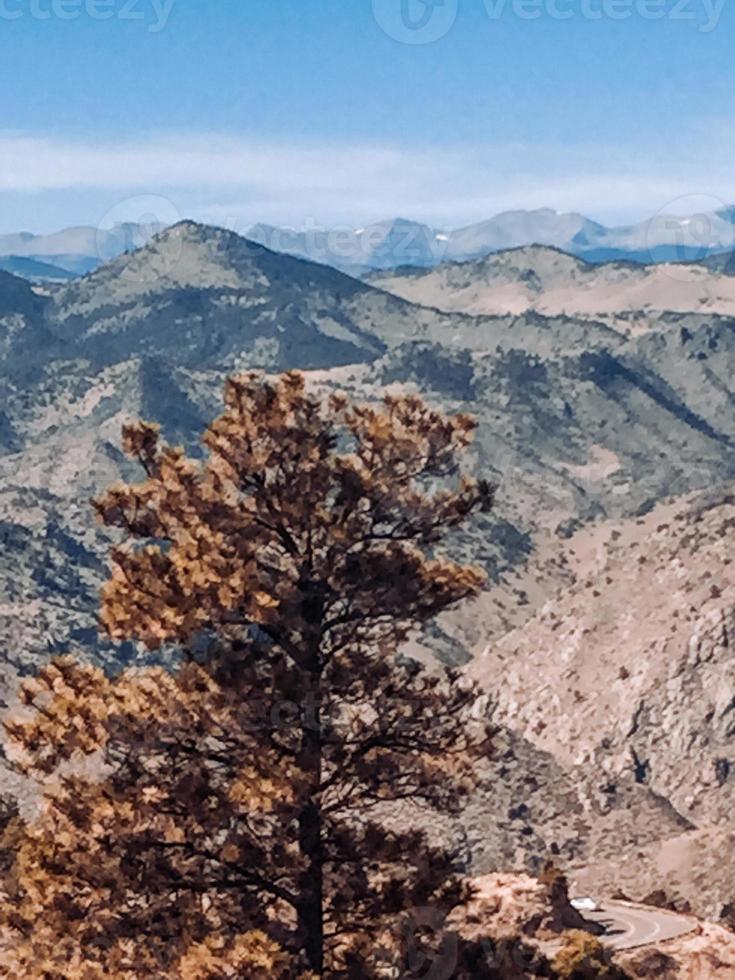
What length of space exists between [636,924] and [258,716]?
96.0 feet

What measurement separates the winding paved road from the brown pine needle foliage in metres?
20.9

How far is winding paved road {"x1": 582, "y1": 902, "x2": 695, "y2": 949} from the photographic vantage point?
→ 139ft

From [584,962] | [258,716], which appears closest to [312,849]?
[258,716]

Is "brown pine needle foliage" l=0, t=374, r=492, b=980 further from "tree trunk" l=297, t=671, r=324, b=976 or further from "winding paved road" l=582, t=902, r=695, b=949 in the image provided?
"winding paved road" l=582, t=902, r=695, b=949

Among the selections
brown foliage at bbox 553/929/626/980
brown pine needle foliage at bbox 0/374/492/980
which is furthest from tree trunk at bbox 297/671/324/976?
brown foliage at bbox 553/929/626/980

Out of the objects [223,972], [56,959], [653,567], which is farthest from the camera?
[653,567]

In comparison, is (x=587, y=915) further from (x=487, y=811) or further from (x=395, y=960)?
(x=487, y=811)

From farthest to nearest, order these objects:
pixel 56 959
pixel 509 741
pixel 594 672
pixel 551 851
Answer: pixel 594 672 < pixel 509 741 < pixel 551 851 < pixel 56 959

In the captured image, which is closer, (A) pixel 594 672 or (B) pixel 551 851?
(B) pixel 551 851

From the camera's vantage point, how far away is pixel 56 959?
2158 centimetres

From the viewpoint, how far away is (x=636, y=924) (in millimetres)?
46281

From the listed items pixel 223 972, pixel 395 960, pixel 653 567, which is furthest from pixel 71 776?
pixel 653 567

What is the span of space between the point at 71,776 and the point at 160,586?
3.38 meters

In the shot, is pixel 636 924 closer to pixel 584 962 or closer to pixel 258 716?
pixel 584 962
